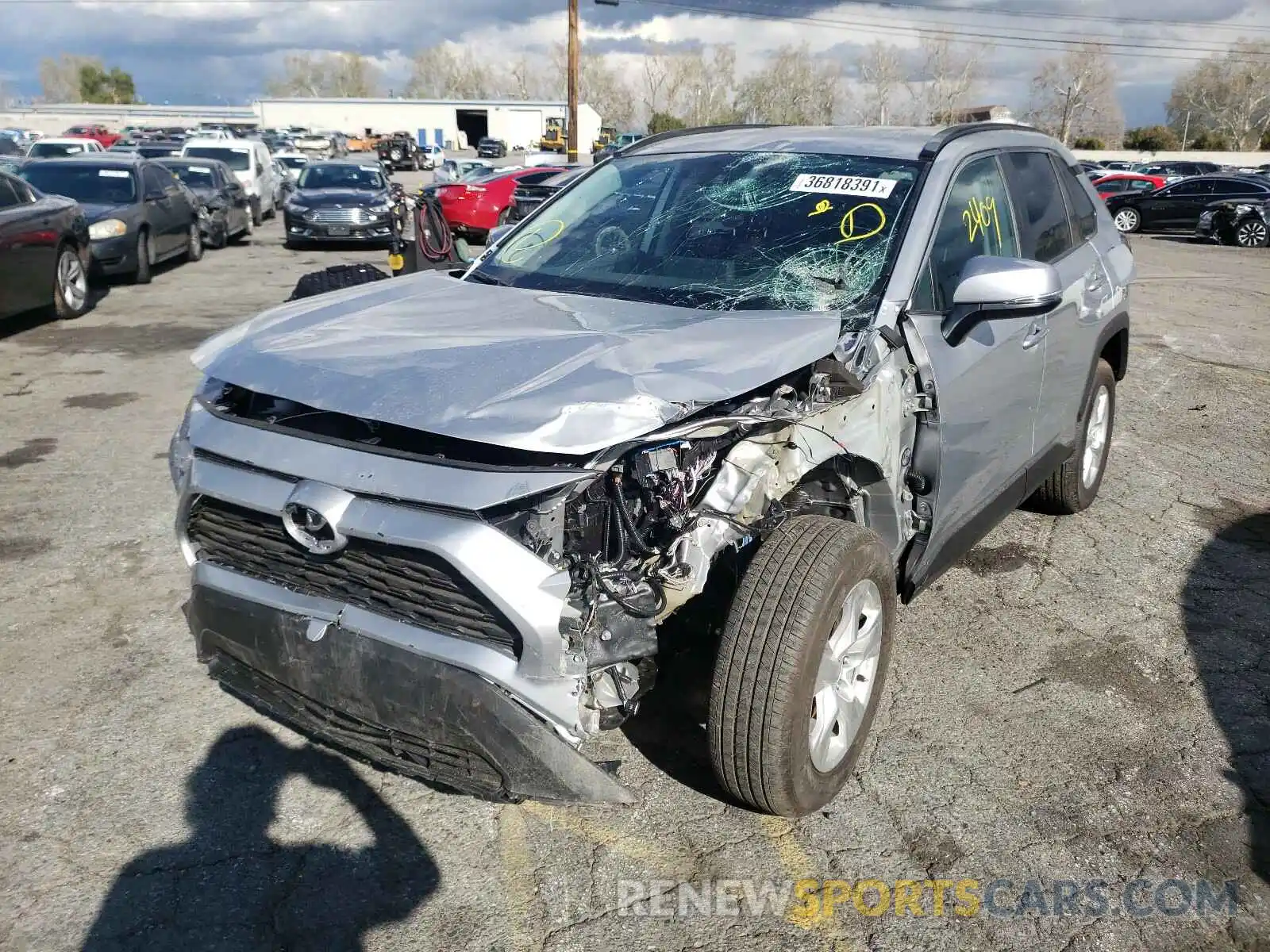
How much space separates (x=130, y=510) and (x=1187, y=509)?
572cm

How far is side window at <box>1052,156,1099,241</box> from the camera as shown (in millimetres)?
4789

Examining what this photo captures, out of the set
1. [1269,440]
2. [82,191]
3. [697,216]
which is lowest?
[1269,440]

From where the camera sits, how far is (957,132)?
4.02 metres

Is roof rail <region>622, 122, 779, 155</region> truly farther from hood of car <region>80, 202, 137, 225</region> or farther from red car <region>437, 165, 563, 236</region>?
red car <region>437, 165, 563, 236</region>

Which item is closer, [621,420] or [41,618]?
[621,420]

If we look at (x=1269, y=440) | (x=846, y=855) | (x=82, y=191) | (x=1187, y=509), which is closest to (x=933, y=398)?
(x=846, y=855)

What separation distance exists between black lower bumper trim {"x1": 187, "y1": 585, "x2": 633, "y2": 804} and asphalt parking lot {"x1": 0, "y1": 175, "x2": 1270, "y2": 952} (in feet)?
1.36

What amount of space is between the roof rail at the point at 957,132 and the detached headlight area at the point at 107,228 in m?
11.0

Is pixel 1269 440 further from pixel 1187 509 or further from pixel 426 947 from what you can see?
pixel 426 947

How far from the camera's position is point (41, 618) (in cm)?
413

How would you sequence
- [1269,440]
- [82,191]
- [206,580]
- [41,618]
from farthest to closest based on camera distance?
[82,191], [1269,440], [41,618], [206,580]

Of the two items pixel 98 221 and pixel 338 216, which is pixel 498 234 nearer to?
pixel 98 221

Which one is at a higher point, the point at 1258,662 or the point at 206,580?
the point at 206,580

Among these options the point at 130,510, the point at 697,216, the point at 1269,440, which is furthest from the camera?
the point at 1269,440
